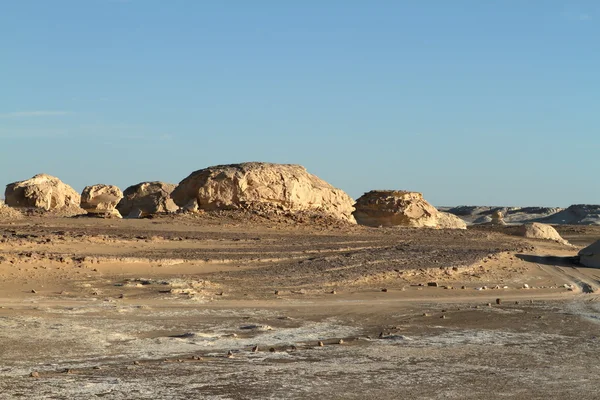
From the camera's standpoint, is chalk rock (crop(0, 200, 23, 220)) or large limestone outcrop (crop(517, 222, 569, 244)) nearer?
chalk rock (crop(0, 200, 23, 220))

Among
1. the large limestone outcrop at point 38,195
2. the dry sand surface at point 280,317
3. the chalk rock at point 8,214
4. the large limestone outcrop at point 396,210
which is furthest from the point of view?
the large limestone outcrop at point 38,195

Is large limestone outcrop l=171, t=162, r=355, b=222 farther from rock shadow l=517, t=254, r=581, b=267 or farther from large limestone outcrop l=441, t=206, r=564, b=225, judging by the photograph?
large limestone outcrop l=441, t=206, r=564, b=225

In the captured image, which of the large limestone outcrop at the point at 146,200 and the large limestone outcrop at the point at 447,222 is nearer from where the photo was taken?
the large limestone outcrop at the point at 146,200

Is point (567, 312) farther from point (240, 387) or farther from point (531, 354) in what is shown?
point (240, 387)

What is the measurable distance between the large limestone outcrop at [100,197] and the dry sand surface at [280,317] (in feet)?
59.4

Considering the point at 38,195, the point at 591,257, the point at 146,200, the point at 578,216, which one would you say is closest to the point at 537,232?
the point at 591,257

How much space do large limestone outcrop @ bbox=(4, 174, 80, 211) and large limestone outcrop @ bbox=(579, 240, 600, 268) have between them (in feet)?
71.9

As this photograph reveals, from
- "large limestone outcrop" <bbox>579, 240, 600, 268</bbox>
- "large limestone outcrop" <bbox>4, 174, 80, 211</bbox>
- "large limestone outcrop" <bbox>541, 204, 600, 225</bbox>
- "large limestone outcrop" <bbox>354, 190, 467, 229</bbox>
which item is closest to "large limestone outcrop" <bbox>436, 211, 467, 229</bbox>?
"large limestone outcrop" <bbox>354, 190, 467, 229</bbox>

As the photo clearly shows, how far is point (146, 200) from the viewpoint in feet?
113

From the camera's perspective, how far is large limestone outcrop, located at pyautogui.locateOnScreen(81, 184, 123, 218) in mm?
39219

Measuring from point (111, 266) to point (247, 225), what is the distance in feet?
25.9

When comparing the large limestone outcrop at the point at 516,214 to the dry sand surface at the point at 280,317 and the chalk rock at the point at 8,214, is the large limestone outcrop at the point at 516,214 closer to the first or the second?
the chalk rock at the point at 8,214

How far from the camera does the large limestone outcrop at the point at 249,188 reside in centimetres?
2434

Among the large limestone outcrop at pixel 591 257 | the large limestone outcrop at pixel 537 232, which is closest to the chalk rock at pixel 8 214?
the large limestone outcrop at pixel 591 257
